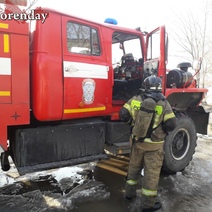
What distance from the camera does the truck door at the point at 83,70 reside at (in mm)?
3404

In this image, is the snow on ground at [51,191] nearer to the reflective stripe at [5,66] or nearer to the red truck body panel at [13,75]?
the red truck body panel at [13,75]

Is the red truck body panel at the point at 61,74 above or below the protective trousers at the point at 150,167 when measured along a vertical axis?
above

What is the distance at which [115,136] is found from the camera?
3.97 metres

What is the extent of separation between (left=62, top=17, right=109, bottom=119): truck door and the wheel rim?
62.3 inches

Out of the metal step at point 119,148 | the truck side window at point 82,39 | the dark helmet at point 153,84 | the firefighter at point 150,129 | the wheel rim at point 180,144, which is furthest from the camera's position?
the wheel rim at point 180,144

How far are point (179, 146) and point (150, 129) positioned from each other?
1.72m

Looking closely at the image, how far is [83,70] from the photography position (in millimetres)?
3541

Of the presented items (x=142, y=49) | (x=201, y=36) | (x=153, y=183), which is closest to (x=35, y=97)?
(x=153, y=183)

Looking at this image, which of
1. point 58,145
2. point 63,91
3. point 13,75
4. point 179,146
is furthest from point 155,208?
point 13,75

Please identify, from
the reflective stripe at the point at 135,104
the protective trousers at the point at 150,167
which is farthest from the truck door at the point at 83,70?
the protective trousers at the point at 150,167

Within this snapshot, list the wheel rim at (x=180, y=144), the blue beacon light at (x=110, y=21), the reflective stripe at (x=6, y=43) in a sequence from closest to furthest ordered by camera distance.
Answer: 1. the reflective stripe at (x=6, y=43)
2. the blue beacon light at (x=110, y=21)
3. the wheel rim at (x=180, y=144)

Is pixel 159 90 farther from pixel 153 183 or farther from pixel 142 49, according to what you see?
pixel 142 49

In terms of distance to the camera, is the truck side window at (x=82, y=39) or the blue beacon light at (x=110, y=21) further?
the blue beacon light at (x=110, y=21)

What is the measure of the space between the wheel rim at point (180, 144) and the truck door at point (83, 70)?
158 centimetres
